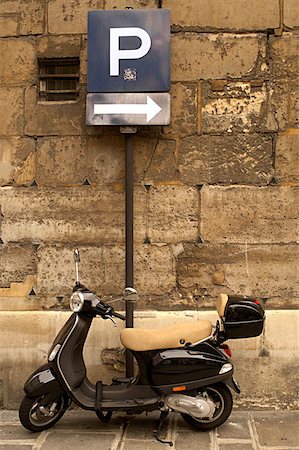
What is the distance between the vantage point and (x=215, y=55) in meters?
5.52

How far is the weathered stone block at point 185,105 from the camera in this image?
555 cm

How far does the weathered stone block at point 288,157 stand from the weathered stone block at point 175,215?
0.73m

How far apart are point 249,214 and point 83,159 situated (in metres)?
1.47

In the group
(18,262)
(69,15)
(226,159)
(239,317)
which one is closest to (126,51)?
(69,15)

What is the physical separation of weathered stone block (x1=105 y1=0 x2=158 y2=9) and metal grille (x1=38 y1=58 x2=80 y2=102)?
55cm

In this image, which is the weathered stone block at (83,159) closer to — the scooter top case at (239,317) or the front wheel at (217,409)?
the scooter top case at (239,317)

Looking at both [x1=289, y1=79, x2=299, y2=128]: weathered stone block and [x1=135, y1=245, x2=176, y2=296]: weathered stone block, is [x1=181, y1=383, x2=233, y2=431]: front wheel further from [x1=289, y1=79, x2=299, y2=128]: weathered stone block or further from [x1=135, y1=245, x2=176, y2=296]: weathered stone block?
[x1=289, y1=79, x2=299, y2=128]: weathered stone block

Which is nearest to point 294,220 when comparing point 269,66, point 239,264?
point 239,264

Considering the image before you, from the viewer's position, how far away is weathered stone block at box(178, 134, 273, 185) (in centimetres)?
554

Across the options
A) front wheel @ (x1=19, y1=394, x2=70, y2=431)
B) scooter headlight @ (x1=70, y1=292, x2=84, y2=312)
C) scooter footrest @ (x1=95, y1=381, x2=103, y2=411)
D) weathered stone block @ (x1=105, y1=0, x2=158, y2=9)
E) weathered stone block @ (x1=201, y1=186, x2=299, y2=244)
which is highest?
weathered stone block @ (x1=105, y1=0, x2=158, y2=9)

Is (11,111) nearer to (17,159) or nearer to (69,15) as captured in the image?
(17,159)

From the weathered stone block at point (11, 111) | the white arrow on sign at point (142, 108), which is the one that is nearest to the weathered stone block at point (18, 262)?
the weathered stone block at point (11, 111)

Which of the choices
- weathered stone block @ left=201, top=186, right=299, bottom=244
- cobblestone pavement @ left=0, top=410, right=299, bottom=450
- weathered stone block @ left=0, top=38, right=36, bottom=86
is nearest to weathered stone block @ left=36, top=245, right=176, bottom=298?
weathered stone block @ left=201, top=186, right=299, bottom=244

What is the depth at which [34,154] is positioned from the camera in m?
5.66
